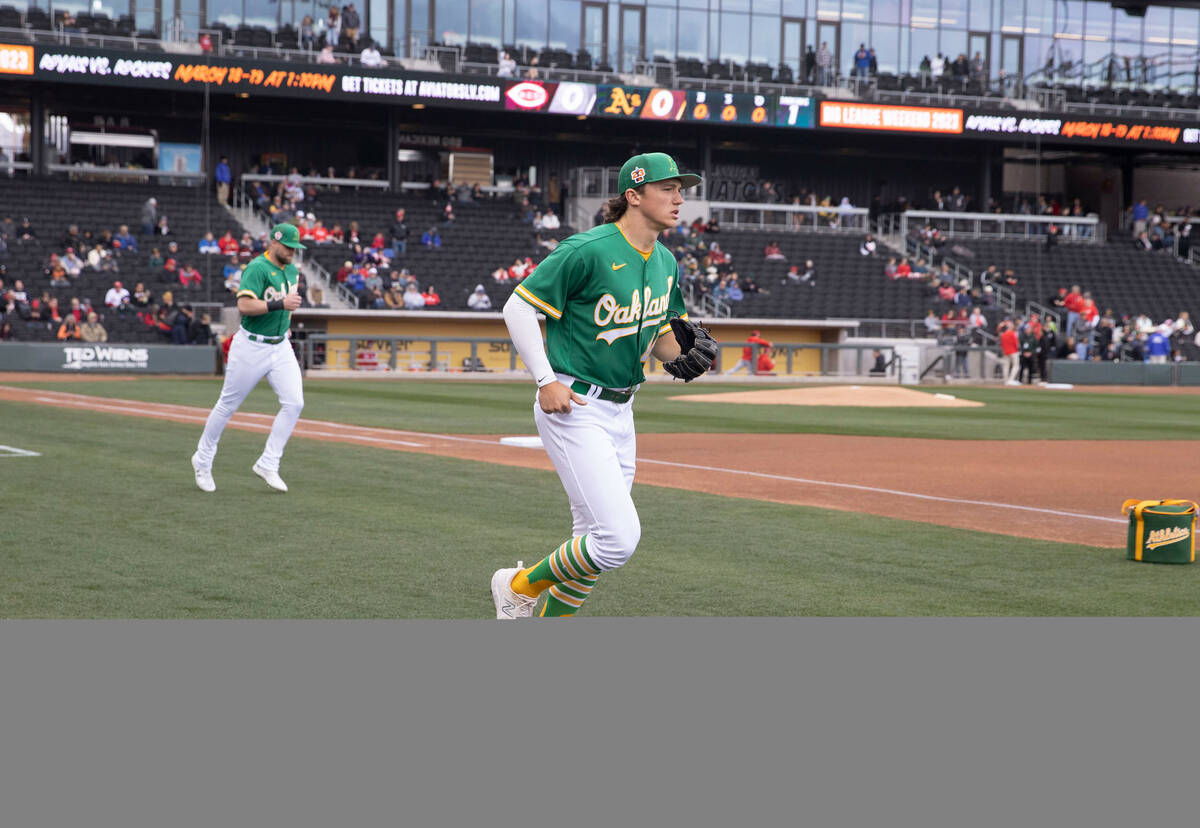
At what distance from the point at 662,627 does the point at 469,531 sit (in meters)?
5.54

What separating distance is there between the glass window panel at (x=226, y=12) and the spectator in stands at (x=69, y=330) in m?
16.7

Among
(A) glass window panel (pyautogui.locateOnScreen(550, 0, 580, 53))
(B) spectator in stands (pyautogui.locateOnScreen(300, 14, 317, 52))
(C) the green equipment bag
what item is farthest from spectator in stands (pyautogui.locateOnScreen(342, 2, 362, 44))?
(C) the green equipment bag

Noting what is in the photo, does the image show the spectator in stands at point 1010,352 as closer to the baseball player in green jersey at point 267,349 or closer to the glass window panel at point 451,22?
the glass window panel at point 451,22

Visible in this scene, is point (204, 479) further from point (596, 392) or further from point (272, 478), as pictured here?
point (596, 392)

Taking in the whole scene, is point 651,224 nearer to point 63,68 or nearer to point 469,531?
point 469,531

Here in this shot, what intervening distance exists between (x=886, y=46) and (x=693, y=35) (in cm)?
795

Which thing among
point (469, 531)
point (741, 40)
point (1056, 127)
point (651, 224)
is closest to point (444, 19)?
point (741, 40)

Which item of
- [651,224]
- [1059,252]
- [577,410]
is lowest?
[577,410]

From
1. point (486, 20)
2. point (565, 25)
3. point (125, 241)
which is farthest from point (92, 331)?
point (565, 25)

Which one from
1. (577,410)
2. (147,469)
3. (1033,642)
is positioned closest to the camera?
(1033,642)

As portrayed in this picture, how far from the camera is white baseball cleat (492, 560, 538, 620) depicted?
5.83 meters

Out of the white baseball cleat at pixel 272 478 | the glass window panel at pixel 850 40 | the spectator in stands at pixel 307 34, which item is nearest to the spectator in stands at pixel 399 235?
the spectator in stands at pixel 307 34

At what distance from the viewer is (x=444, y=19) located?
4975 centimetres

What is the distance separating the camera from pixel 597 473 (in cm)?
544
